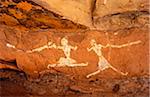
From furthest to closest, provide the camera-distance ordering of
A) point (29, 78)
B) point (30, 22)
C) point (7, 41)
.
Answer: point (29, 78) → point (7, 41) → point (30, 22)

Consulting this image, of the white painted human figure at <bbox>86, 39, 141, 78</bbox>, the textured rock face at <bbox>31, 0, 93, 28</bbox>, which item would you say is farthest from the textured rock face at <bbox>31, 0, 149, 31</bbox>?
the white painted human figure at <bbox>86, 39, 141, 78</bbox>

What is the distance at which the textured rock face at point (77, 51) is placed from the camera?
1.67m

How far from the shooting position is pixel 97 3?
153 centimetres

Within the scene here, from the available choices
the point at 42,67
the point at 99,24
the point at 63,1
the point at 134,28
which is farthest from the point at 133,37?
the point at 42,67

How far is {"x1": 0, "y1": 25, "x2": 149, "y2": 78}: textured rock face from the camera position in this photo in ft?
5.49

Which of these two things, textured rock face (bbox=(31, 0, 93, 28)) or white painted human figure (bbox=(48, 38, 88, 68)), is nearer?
textured rock face (bbox=(31, 0, 93, 28))

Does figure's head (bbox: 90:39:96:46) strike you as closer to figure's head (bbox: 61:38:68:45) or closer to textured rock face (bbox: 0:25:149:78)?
textured rock face (bbox: 0:25:149:78)

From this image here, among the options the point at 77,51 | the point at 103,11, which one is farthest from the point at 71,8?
the point at 77,51

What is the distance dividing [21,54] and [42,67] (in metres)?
0.15

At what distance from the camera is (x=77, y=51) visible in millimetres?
1723

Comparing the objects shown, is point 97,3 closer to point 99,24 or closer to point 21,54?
point 99,24

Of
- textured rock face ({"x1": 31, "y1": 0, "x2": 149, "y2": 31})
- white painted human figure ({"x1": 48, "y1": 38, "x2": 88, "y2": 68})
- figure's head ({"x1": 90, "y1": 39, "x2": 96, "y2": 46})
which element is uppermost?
textured rock face ({"x1": 31, "y1": 0, "x2": 149, "y2": 31})

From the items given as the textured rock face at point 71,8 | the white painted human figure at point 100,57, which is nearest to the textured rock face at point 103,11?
the textured rock face at point 71,8

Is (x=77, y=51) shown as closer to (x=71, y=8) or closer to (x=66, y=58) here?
(x=66, y=58)
